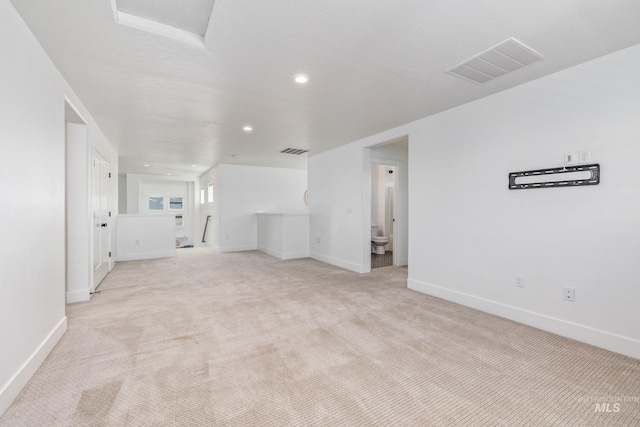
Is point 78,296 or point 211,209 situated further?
point 211,209

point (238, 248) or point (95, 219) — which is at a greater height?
point (95, 219)

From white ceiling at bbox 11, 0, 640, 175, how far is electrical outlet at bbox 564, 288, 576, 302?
1951mm

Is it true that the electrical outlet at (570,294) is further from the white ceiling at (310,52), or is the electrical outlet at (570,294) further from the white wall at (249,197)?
the white wall at (249,197)

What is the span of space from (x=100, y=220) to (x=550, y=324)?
19.1 ft

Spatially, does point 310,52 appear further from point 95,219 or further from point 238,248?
point 238,248

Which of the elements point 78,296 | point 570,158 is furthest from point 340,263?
point 78,296

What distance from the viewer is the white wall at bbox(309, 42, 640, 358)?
2.22 metres

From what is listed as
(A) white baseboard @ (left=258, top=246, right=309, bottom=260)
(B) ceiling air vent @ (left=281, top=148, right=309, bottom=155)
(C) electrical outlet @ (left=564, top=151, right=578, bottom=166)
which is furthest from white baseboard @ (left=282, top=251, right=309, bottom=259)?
(C) electrical outlet @ (left=564, top=151, right=578, bottom=166)

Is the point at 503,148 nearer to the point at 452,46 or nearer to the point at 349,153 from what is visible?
the point at 452,46

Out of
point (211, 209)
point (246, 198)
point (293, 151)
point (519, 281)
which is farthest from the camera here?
point (211, 209)

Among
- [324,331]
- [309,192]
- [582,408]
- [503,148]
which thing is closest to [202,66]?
[324,331]

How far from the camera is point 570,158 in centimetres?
249

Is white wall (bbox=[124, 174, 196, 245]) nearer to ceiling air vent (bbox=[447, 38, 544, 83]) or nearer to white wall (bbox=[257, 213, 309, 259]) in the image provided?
white wall (bbox=[257, 213, 309, 259])

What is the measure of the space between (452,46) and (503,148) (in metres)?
1.37
